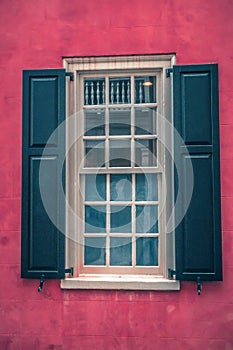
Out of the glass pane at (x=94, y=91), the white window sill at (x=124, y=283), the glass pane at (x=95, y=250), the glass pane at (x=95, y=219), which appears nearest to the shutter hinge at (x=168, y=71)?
the glass pane at (x=94, y=91)

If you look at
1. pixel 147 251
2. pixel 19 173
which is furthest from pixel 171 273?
pixel 19 173

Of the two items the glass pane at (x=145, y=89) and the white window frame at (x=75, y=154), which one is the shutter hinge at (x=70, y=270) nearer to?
the white window frame at (x=75, y=154)

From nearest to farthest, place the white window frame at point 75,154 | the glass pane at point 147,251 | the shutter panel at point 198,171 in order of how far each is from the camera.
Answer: the shutter panel at point 198,171, the white window frame at point 75,154, the glass pane at point 147,251

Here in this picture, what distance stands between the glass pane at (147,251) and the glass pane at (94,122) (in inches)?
47.5

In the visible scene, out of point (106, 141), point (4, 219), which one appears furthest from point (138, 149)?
point (4, 219)

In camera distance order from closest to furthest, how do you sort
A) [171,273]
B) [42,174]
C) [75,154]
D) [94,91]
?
[171,273] → [42,174] → [75,154] → [94,91]

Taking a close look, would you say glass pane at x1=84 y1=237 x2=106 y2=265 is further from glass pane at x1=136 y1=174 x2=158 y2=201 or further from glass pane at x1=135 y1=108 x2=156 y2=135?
glass pane at x1=135 y1=108 x2=156 y2=135

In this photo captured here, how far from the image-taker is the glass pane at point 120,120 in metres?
5.51

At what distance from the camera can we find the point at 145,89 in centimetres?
554

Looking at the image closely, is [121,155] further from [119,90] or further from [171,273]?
[171,273]

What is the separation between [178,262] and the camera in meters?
5.16

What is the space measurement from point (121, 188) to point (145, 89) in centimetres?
107

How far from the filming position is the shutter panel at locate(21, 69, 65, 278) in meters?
5.27

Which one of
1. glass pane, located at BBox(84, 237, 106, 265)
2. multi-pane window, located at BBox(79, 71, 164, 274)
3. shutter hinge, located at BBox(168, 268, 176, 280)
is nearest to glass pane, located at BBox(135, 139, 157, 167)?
multi-pane window, located at BBox(79, 71, 164, 274)
